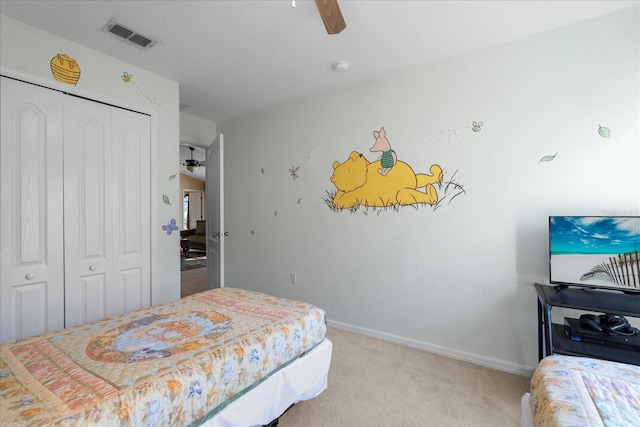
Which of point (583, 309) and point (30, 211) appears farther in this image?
point (30, 211)

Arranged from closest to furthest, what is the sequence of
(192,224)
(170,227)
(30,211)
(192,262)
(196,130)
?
(30,211) < (170,227) < (196,130) < (192,262) < (192,224)

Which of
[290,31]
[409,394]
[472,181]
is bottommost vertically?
[409,394]

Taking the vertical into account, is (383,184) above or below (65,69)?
below

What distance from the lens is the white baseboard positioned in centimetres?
222

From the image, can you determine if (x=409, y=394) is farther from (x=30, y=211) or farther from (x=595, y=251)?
(x=30, y=211)

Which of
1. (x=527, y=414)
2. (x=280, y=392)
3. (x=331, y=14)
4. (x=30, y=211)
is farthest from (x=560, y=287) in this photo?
(x=30, y=211)

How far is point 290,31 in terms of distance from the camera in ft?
6.95

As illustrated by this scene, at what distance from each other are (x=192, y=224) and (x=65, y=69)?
8683mm

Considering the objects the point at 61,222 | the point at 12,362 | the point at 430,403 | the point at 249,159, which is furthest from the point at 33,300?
the point at 430,403

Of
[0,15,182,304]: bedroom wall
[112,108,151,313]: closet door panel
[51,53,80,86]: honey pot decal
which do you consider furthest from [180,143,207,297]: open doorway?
[51,53,80,86]: honey pot decal

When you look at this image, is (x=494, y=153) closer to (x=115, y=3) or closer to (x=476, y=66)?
(x=476, y=66)

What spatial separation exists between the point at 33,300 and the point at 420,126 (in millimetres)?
3278

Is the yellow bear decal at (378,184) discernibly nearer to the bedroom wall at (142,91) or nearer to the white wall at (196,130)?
the bedroom wall at (142,91)

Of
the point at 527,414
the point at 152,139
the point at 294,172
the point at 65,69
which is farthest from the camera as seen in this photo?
the point at 294,172
